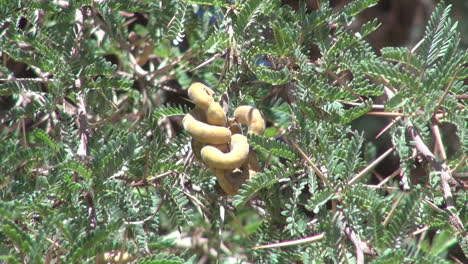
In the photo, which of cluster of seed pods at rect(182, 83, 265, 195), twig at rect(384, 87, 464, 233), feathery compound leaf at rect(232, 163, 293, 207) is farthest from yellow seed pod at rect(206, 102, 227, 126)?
twig at rect(384, 87, 464, 233)

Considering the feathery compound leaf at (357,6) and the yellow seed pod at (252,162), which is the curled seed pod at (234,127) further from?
the feathery compound leaf at (357,6)

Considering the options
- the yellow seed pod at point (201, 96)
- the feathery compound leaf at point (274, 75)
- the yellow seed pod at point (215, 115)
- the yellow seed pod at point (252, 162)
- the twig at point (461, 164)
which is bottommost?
the yellow seed pod at point (252, 162)

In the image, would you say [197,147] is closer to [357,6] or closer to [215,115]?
[215,115]

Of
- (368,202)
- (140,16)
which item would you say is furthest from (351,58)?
(140,16)

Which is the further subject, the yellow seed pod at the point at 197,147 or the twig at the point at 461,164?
the yellow seed pod at the point at 197,147

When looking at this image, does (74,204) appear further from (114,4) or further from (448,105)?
(448,105)

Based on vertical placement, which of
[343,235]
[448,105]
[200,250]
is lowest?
[200,250]

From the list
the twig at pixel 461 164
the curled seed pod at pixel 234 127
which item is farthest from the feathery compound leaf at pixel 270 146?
the twig at pixel 461 164
